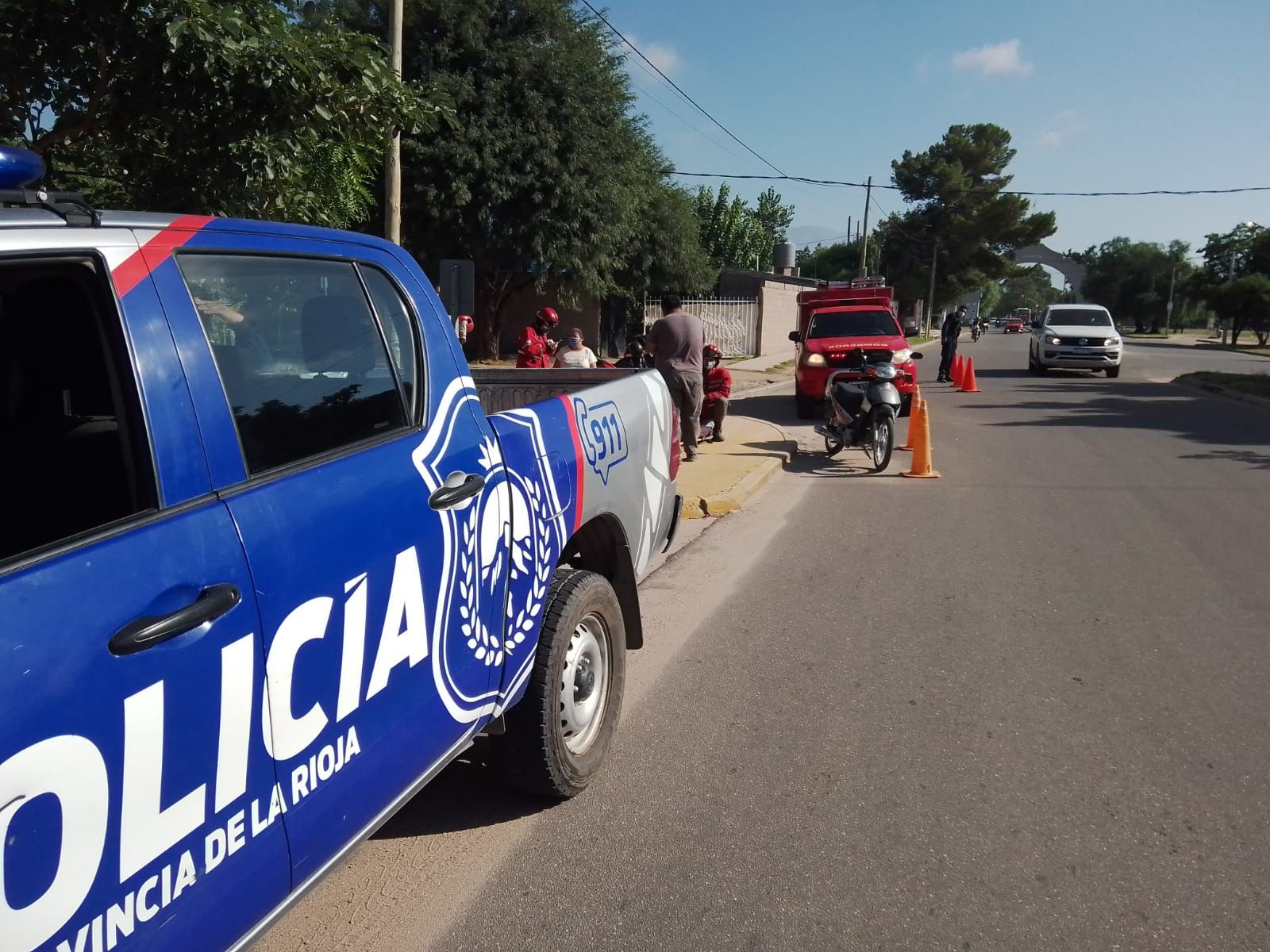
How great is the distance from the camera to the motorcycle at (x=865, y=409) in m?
11.4

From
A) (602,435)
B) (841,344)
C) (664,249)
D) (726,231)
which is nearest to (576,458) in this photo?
(602,435)

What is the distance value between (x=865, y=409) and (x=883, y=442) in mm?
405

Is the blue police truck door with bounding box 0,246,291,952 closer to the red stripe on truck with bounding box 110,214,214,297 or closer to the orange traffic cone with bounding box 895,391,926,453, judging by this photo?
the red stripe on truck with bounding box 110,214,214,297

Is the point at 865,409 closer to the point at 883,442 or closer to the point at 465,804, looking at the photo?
the point at 883,442

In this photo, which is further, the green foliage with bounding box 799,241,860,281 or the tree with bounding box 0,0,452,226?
the green foliage with bounding box 799,241,860,281

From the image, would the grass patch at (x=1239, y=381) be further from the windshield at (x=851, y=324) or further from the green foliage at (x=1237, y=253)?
the green foliage at (x=1237, y=253)

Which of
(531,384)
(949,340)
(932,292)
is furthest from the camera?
(932,292)

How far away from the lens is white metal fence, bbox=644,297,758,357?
30.3 meters

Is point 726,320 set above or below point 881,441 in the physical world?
above

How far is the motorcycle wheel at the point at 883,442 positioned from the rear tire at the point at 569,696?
779 centimetres

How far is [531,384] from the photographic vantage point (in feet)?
18.2

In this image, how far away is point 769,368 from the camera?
2888 centimetres

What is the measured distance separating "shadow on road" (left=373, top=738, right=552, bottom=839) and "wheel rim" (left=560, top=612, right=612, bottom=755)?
281 mm

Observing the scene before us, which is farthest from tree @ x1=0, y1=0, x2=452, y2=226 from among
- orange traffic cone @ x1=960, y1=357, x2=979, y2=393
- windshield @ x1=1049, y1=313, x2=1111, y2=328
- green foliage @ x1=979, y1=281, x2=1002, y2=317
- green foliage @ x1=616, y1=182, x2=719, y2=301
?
green foliage @ x1=979, y1=281, x2=1002, y2=317
